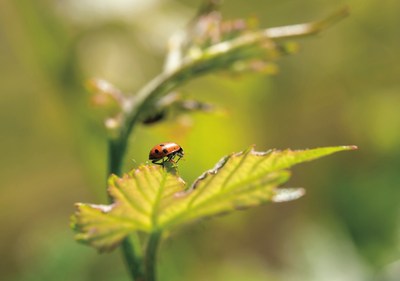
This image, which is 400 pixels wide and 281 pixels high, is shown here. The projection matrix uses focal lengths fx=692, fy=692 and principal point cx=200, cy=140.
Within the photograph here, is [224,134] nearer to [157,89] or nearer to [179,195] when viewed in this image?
[157,89]

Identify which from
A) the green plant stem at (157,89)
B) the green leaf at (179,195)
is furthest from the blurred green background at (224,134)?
the green leaf at (179,195)

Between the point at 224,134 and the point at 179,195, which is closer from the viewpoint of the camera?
the point at 179,195

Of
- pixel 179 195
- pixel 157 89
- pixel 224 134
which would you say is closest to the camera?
pixel 179 195

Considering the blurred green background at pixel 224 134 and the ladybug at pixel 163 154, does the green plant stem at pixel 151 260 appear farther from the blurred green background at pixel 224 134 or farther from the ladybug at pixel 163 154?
the blurred green background at pixel 224 134

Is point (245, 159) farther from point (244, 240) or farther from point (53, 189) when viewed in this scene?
point (53, 189)

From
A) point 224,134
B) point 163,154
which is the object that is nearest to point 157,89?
point 163,154

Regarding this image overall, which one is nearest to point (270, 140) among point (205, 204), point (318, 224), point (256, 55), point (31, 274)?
point (318, 224)

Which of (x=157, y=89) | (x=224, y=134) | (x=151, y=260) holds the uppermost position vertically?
(x=224, y=134)
